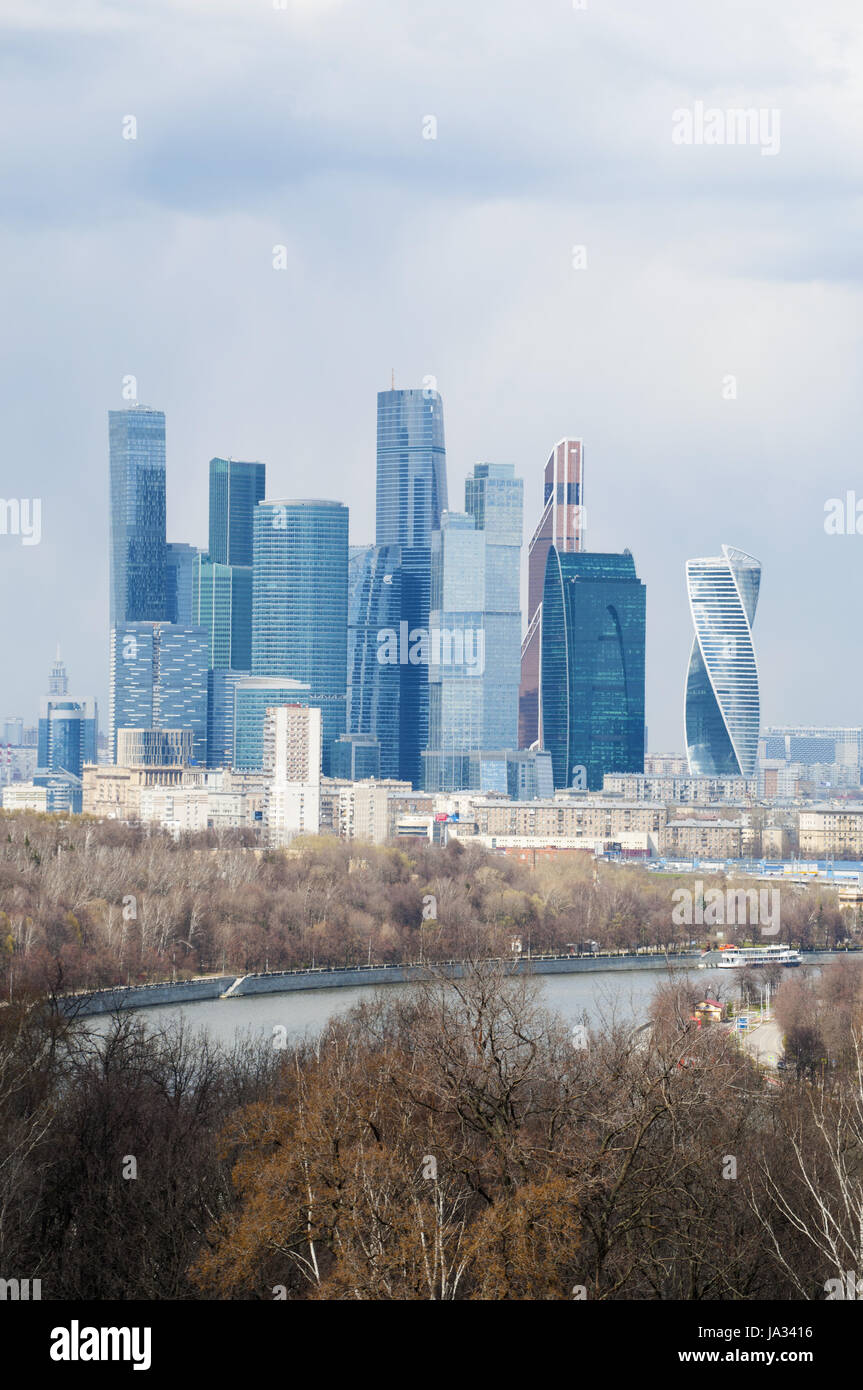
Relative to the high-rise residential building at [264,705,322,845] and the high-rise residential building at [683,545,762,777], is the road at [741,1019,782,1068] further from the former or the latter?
the high-rise residential building at [683,545,762,777]

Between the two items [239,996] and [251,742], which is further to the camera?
[251,742]

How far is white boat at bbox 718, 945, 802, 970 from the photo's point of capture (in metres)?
22.2

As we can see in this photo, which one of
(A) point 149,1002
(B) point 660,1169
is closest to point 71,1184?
(B) point 660,1169

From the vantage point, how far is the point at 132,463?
69.7 metres

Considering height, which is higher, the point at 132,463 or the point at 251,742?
the point at 132,463

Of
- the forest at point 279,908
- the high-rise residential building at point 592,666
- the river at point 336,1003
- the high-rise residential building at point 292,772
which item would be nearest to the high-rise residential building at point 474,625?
the high-rise residential building at point 592,666

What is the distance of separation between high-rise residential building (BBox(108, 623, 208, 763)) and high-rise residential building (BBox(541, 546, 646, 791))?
49.3 feet

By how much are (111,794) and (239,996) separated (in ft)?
122

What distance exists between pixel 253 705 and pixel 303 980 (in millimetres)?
45117

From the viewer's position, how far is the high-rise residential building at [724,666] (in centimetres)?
5816

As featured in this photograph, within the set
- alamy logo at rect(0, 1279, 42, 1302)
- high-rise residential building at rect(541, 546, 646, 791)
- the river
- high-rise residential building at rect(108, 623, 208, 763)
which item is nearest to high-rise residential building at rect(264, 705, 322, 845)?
high-rise residential building at rect(541, 546, 646, 791)
